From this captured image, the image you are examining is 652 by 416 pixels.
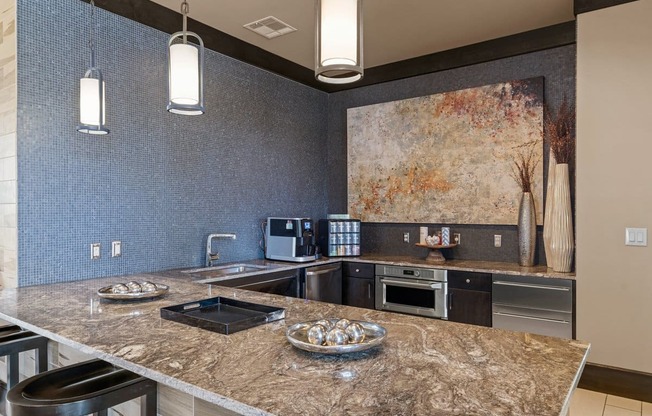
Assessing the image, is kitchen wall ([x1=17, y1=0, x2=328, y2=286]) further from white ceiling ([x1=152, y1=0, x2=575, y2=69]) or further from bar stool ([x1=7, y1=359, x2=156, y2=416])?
bar stool ([x1=7, y1=359, x2=156, y2=416])

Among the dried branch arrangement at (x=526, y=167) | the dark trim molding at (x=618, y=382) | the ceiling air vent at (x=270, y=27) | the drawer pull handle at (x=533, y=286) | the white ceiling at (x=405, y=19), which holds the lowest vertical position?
the dark trim molding at (x=618, y=382)

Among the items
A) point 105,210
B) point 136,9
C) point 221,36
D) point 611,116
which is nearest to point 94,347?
point 105,210

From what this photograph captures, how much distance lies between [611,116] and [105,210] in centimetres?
372

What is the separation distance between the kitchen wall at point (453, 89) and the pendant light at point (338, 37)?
10.1 feet

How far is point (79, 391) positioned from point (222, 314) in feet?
2.02

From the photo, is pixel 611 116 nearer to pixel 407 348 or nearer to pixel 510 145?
pixel 510 145

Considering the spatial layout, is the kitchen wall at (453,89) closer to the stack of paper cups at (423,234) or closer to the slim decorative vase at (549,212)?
the stack of paper cups at (423,234)

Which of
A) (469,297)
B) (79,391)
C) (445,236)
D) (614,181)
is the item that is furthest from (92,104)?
(614,181)

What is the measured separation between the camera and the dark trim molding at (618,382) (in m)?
2.96

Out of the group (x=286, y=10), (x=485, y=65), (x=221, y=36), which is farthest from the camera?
(x=485, y=65)

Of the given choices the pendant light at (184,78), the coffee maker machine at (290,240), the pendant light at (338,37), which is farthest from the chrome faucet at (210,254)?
the pendant light at (338,37)

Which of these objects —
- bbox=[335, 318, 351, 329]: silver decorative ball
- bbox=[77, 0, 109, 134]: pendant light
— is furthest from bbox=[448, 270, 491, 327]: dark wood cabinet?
bbox=[77, 0, 109, 134]: pendant light

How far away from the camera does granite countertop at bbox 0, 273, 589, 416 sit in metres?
1.03

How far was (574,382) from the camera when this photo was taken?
3.82ft
